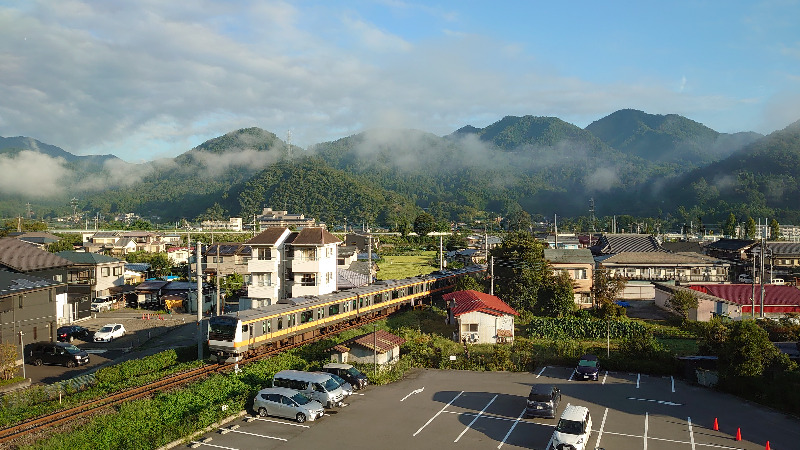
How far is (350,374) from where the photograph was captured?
61.1 feet

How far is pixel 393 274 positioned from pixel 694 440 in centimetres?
4006

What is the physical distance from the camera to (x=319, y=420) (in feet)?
51.0

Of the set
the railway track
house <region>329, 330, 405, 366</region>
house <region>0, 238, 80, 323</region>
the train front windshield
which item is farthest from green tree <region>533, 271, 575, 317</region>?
house <region>0, 238, 80, 323</region>

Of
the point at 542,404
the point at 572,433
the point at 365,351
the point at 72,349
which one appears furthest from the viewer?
the point at 72,349

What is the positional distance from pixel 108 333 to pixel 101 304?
10427mm

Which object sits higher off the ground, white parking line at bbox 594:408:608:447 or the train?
the train

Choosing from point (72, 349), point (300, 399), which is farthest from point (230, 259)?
point (300, 399)

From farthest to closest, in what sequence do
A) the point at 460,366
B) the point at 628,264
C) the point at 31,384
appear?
the point at 628,264, the point at 460,366, the point at 31,384

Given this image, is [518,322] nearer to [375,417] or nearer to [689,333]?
[689,333]

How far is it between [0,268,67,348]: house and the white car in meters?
2.38

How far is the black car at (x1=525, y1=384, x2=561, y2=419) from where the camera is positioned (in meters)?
15.5

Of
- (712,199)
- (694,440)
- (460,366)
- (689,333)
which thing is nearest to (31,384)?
(460,366)

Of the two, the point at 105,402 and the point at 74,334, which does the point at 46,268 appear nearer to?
the point at 74,334

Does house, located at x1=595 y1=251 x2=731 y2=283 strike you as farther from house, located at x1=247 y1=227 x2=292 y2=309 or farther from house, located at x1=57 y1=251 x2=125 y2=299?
house, located at x1=57 y1=251 x2=125 y2=299
